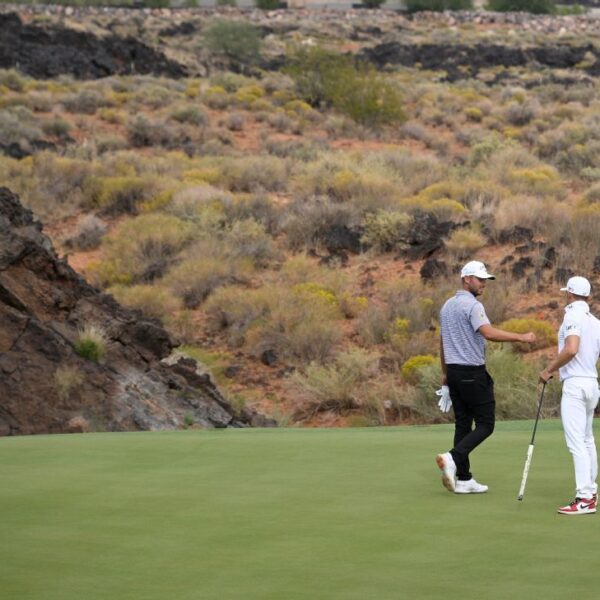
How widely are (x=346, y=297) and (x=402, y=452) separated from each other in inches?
641

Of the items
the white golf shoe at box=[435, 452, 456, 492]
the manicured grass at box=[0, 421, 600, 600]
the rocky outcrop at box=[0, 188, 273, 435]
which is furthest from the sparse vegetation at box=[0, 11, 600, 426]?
the white golf shoe at box=[435, 452, 456, 492]

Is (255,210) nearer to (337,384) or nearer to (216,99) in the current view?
(337,384)

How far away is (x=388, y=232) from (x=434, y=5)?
99.0m

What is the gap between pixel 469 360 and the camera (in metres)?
10.4

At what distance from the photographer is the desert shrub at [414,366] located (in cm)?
2333

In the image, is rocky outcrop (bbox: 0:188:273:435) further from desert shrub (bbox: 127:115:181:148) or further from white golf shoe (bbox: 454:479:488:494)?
desert shrub (bbox: 127:115:181:148)

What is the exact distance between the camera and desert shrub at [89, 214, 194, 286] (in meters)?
31.1

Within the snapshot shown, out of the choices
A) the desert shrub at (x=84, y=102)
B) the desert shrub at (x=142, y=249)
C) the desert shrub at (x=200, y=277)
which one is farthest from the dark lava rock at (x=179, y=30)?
the desert shrub at (x=200, y=277)

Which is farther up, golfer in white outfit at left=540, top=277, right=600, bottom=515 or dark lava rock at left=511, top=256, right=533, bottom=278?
golfer in white outfit at left=540, top=277, right=600, bottom=515

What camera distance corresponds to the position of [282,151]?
47000 mm

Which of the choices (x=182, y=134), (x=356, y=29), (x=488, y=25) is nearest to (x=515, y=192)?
(x=182, y=134)

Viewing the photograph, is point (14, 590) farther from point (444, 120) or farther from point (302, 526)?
point (444, 120)

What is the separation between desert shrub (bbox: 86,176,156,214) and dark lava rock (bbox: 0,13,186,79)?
2860 cm

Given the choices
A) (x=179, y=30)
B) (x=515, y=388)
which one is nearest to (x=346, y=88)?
(x=515, y=388)
